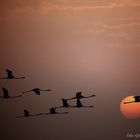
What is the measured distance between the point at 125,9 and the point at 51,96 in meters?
0.80

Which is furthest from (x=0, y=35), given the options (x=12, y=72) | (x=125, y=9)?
(x=125, y=9)

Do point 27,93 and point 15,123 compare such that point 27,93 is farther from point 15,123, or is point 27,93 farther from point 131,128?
point 131,128

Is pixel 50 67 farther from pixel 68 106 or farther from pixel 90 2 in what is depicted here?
pixel 90 2

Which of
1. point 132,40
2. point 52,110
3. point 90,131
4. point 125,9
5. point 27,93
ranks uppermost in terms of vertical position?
point 125,9

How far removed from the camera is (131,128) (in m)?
2.03

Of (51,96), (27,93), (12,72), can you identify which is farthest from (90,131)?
(12,72)

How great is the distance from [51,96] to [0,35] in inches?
22.2

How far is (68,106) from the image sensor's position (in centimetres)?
206

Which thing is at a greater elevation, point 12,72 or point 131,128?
point 12,72

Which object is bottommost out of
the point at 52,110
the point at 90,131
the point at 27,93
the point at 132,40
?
the point at 90,131

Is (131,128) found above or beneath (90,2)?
beneath

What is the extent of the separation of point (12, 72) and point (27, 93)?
182 mm

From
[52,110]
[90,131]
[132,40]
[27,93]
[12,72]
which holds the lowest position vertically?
[90,131]

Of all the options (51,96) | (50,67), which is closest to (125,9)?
(50,67)
